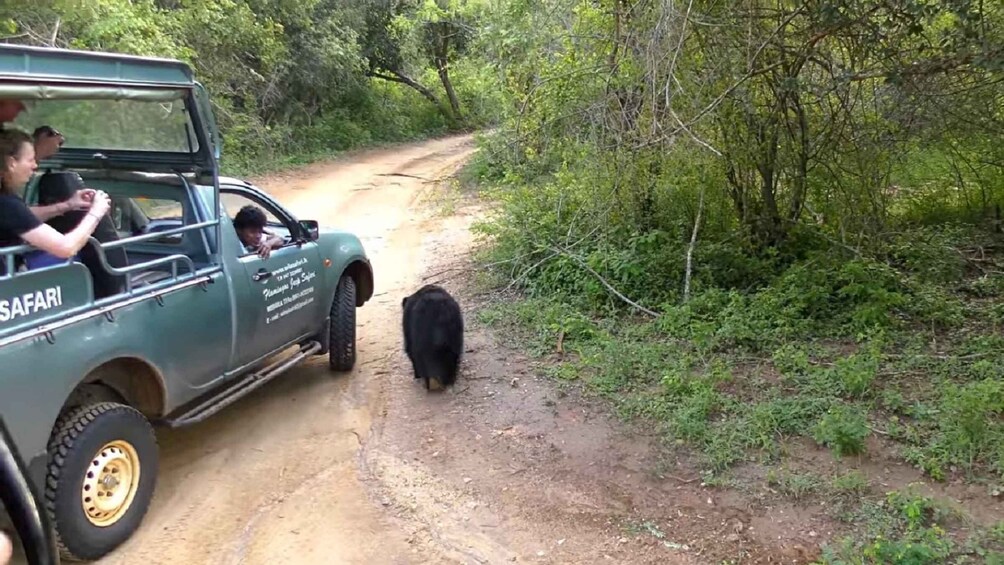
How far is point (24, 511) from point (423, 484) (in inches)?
126

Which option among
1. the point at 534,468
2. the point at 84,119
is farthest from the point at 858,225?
the point at 84,119

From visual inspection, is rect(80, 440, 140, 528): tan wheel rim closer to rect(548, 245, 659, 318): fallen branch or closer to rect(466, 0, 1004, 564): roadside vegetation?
rect(466, 0, 1004, 564): roadside vegetation

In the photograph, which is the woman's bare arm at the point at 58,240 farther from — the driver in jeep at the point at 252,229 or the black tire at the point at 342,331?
the black tire at the point at 342,331

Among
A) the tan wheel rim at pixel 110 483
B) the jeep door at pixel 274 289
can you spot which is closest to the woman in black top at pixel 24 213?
the tan wheel rim at pixel 110 483

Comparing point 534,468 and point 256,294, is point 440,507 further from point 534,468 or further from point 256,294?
point 256,294

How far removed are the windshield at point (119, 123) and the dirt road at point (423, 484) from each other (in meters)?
2.00

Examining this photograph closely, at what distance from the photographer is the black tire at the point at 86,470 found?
3.61m

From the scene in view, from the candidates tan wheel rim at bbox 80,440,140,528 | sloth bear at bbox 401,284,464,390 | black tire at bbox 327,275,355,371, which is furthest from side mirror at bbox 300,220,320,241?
tan wheel rim at bbox 80,440,140,528

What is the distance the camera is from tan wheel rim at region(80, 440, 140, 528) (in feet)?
12.5

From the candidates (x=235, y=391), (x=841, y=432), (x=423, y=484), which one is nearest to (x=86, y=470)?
(x=235, y=391)

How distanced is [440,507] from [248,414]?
1.95 m

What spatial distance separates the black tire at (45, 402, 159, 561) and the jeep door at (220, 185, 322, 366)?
110 centimetres

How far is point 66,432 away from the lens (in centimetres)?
369

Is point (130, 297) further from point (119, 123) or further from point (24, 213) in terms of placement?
point (119, 123)
